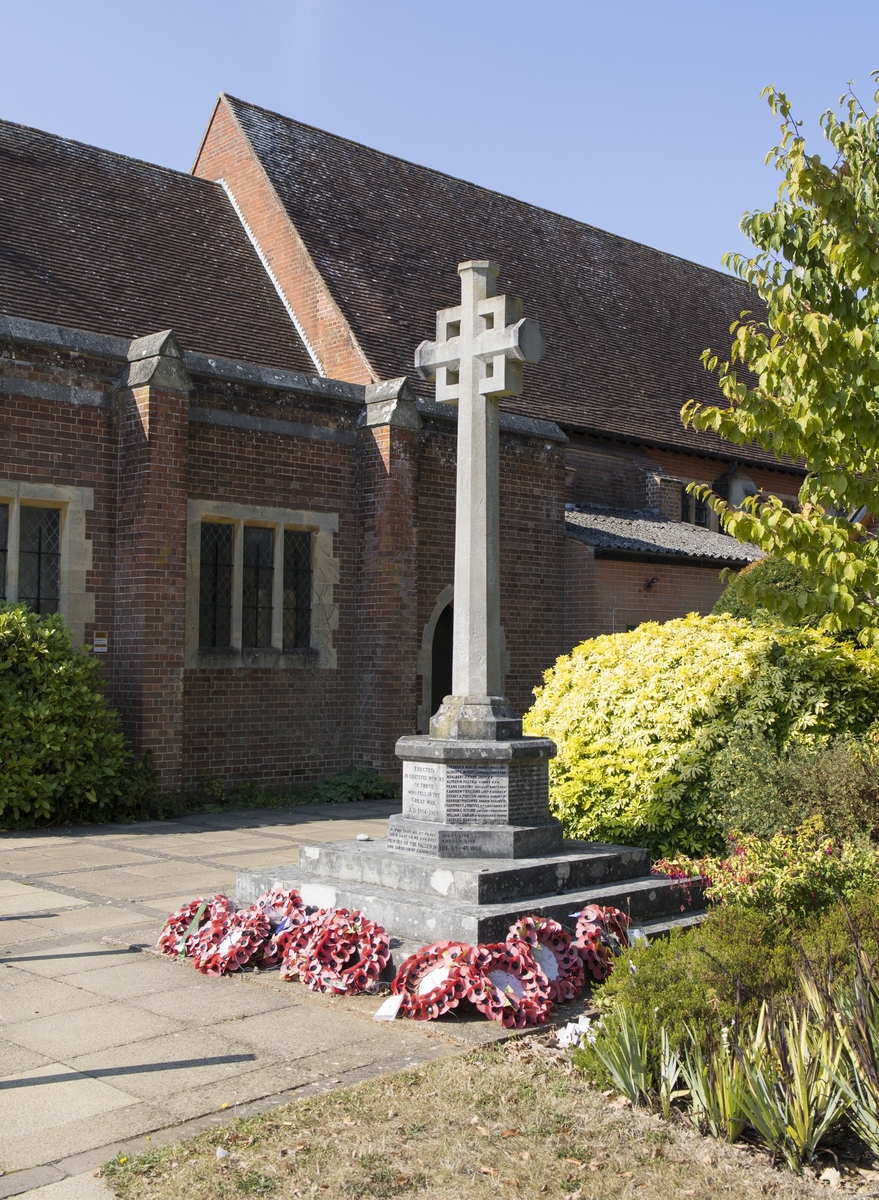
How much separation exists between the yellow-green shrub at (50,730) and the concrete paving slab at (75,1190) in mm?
8251

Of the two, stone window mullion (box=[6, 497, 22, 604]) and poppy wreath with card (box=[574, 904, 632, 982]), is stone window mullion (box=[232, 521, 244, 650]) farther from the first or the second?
poppy wreath with card (box=[574, 904, 632, 982])

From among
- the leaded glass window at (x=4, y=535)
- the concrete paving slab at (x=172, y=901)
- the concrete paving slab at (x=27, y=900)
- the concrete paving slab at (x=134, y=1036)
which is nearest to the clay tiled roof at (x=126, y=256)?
the leaded glass window at (x=4, y=535)

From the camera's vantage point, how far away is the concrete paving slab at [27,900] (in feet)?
26.1

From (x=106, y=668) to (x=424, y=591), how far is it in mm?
4652

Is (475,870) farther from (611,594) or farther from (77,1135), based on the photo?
(611,594)

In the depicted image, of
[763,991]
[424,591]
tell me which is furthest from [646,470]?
[763,991]

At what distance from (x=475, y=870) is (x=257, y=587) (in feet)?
28.5

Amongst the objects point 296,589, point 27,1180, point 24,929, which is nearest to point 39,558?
point 296,589

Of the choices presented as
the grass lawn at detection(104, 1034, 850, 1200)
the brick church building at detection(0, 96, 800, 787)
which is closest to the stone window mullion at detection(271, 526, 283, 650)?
the brick church building at detection(0, 96, 800, 787)

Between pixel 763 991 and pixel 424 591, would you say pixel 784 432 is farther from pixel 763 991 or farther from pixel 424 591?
pixel 424 591

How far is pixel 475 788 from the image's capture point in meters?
7.11

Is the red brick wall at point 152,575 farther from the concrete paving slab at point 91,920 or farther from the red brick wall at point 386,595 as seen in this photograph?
the concrete paving slab at point 91,920

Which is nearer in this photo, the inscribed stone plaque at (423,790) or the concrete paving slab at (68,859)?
the inscribed stone plaque at (423,790)

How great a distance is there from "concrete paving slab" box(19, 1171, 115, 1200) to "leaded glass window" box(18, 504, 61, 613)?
9.70 meters
